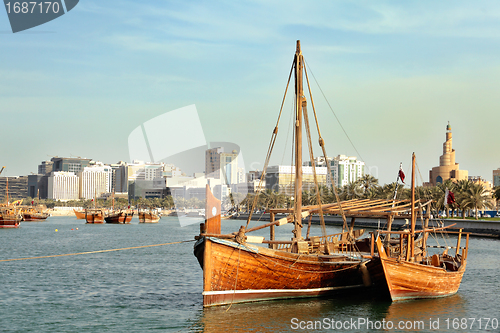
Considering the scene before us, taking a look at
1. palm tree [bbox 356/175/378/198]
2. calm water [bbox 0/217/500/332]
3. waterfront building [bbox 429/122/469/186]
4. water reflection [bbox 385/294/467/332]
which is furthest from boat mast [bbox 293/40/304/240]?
waterfront building [bbox 429/122/469/186]

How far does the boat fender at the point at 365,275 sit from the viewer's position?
23719 millimetres

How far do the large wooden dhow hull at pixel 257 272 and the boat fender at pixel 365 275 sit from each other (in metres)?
1.06

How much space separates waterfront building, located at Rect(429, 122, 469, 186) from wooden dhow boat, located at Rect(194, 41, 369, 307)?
573 ft

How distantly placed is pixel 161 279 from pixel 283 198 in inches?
4838

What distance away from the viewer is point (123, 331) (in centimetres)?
1795

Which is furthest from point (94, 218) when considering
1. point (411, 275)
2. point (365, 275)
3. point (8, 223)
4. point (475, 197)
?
point (411, 275)

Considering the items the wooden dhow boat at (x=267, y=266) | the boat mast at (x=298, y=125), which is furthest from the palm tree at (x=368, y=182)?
the boat mast at (x=298, y=125)

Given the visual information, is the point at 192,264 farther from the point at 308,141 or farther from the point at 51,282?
the point at 308,141

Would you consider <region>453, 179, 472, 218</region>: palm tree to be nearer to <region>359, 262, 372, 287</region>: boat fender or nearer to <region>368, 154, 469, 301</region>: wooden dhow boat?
<region>368, 154, 469, 301</region>: wooden dhow boat

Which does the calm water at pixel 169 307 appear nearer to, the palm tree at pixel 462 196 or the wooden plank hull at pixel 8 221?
the palm tree at pixel 462 196

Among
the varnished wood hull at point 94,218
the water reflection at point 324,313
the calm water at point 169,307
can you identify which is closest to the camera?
the water reflection at point 324,313

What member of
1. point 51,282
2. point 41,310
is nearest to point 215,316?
point 41,310

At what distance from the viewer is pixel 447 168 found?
7416 inches

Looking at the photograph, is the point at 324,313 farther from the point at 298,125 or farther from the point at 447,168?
the point at 447,168
